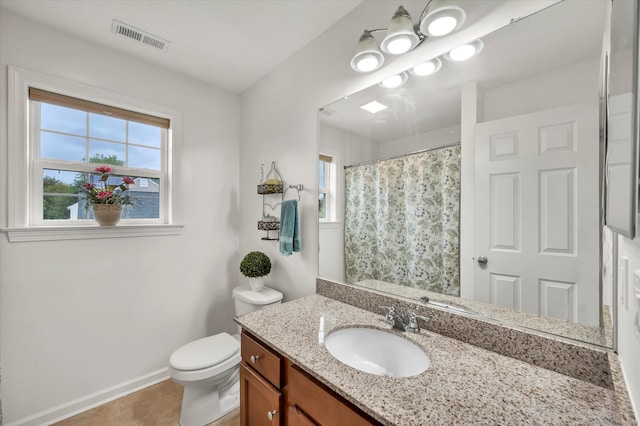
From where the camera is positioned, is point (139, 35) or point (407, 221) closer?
point (407, 221)

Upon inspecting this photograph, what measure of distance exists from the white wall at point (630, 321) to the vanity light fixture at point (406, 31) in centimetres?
96

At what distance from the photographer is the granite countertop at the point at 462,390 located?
25.7 inches

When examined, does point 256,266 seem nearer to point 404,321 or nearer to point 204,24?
point 404,321

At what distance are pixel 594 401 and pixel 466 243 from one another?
0.55 metres

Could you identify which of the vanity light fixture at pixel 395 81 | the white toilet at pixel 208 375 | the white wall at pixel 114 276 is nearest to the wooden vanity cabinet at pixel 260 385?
the white toilet at pixel 208 375

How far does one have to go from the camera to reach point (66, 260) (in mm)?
1742

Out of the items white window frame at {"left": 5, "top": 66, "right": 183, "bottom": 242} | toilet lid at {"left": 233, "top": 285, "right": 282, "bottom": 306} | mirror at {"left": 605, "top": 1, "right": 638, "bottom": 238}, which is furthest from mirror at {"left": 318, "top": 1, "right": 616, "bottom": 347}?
white window frame at {"left": 5, "top": 66, "right": 183, "bottom": 242}

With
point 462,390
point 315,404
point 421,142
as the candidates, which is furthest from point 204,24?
point 462,390

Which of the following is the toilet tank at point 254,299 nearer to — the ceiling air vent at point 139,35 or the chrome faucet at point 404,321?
the chrome faucet at point 404,321

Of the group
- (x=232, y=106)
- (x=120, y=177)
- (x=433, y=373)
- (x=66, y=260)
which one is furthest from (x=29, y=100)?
(x=433, y=373)

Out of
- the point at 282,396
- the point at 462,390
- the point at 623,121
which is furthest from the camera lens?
the point at 282,396

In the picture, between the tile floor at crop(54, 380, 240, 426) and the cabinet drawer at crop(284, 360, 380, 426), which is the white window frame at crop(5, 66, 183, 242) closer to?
the tile floor at crop(54, 380, 240, 426)

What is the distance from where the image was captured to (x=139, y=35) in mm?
1756

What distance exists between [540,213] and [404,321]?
0.67 m
